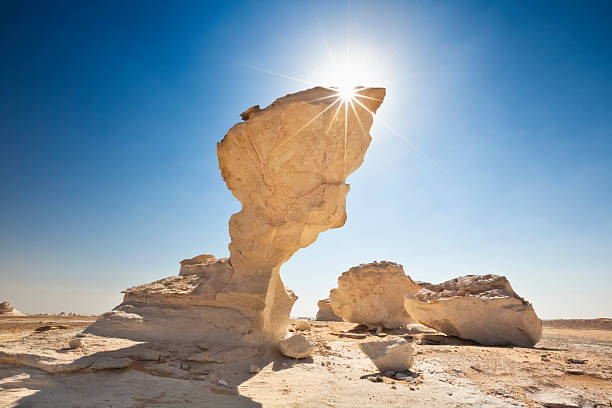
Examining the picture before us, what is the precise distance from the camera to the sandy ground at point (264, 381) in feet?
14.6

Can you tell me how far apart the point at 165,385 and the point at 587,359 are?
348 inches

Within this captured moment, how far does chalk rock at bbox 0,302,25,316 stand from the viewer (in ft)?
57.6

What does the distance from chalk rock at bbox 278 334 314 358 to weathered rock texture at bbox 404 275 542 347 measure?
5.94 metres

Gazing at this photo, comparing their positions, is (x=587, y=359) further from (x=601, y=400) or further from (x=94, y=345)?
(x=94, y=345)

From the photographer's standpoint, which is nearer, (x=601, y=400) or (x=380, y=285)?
(x=601, y=400)

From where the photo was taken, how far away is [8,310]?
18031 mm

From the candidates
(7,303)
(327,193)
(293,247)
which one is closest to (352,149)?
(327,193)

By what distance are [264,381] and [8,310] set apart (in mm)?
21113

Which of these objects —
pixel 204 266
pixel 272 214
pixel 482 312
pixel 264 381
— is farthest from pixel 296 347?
pixel 482 312

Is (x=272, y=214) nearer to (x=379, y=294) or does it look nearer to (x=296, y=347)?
(x=296, y=347)

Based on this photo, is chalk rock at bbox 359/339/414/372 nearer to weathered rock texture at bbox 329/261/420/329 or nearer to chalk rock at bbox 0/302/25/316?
weathered rock texture at bbox 329/261/420/329

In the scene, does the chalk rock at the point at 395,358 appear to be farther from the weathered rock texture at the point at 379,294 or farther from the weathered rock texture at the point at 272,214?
the weathered rock texture at the point at 379,294

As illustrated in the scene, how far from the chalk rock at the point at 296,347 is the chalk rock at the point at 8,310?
777 inches

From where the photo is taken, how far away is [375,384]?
17.3 feet
